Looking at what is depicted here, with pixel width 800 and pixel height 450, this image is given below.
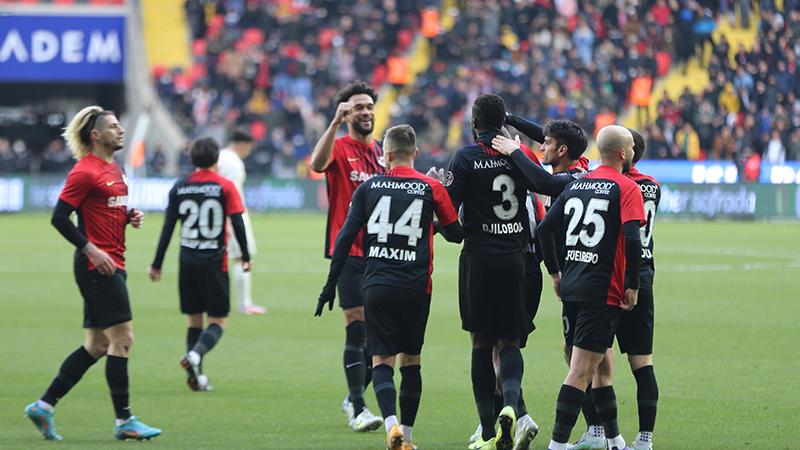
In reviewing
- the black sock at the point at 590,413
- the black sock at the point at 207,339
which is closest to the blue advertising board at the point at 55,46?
the black sock at the point at 207,339

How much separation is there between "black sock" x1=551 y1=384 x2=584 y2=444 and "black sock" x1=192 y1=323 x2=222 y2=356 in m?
4.42

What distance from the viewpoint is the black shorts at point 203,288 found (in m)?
12.1

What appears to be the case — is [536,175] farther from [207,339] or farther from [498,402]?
[207,339]

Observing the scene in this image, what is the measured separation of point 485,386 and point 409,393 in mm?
527

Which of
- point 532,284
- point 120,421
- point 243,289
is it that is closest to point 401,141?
point 532,284

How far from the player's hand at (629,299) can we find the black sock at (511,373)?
39.6 inches

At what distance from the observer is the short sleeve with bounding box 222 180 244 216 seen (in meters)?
12.0

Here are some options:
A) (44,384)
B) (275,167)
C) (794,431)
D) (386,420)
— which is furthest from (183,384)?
(275,167)

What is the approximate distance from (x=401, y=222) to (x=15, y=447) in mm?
2939

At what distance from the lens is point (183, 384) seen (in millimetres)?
12055

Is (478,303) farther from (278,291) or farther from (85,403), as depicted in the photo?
(278,291)

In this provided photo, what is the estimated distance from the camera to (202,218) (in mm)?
12094

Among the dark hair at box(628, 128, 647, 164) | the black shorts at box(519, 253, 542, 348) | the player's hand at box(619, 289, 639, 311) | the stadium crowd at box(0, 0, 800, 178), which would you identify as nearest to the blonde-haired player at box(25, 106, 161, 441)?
the black shorts at box(519, 253, 542, 348)

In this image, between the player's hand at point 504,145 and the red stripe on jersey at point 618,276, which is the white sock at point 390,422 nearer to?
the red stripe on jersey at point 618,276
